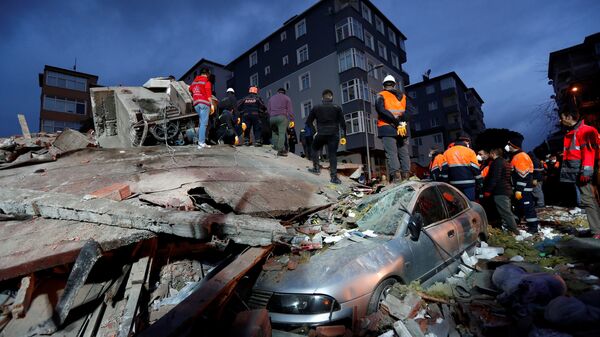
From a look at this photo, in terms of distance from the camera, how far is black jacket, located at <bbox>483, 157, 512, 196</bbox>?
17.2 feet

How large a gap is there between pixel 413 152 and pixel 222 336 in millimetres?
34680

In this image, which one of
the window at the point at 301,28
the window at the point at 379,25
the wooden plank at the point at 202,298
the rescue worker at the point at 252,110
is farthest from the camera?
the window at the point at 379,25

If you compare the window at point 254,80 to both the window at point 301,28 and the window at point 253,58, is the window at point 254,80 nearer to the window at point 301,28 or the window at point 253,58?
the window at point 253,58

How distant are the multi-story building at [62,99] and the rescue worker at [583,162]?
40.7 m

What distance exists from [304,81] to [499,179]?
24646 millimetres

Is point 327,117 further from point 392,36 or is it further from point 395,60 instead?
point 392,36

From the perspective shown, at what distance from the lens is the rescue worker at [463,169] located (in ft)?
18.6

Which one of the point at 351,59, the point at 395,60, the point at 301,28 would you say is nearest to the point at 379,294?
the point at 351,59

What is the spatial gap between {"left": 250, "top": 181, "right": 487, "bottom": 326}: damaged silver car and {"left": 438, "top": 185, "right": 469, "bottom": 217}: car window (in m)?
0.02

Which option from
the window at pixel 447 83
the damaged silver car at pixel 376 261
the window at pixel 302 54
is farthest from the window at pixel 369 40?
the damaged silver car at pixel 376 261

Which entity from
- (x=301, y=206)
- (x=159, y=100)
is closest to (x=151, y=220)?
(x=301, y=206)

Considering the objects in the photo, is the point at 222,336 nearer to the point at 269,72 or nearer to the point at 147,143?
the point at 147,143

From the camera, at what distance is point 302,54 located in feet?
92.8

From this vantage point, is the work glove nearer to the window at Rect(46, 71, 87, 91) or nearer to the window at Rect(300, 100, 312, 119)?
the window at Rect(300, 100, 312, 119)
